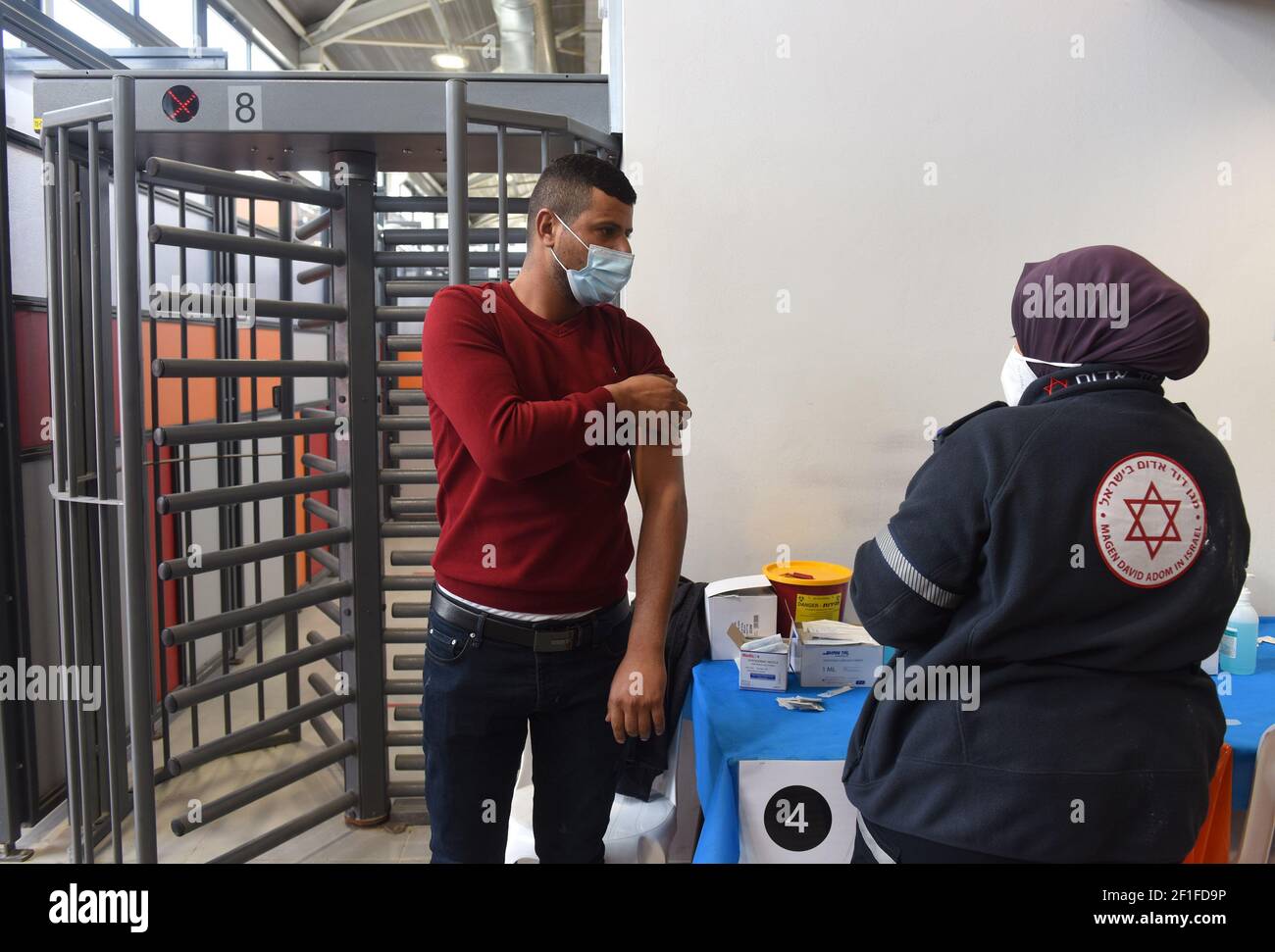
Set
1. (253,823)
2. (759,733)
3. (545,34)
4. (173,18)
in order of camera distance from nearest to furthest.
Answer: (759,733) → (253,823) → (173,18) → (545,34)

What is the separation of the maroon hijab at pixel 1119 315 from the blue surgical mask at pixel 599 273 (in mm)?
693

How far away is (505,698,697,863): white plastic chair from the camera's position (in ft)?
6.77

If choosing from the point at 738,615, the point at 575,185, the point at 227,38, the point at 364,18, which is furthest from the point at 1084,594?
the point at 364,18

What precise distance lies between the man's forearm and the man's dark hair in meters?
0.54

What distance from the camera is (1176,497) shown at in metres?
1.18

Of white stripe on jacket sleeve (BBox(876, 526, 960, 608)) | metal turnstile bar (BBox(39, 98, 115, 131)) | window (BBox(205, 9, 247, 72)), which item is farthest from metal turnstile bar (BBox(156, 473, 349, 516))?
window (BBox(205, 9, 247, 72))

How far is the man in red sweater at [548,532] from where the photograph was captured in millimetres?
1531

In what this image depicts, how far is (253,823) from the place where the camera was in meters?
3.16

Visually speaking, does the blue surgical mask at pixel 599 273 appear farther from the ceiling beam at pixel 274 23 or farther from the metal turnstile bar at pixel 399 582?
the ceiling beam at pixel 274 23

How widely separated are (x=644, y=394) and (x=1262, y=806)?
57.0 inches

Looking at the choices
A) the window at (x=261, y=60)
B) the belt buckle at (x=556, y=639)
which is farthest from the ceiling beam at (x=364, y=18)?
the belt buckle at (x=556, y=639)

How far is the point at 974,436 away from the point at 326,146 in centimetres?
217

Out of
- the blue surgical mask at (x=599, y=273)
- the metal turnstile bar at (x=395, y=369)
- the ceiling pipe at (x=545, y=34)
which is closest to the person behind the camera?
the blue surgical mask at (x=599, y=273)

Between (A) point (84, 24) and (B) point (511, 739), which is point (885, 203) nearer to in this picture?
(B) point (511, 739)
